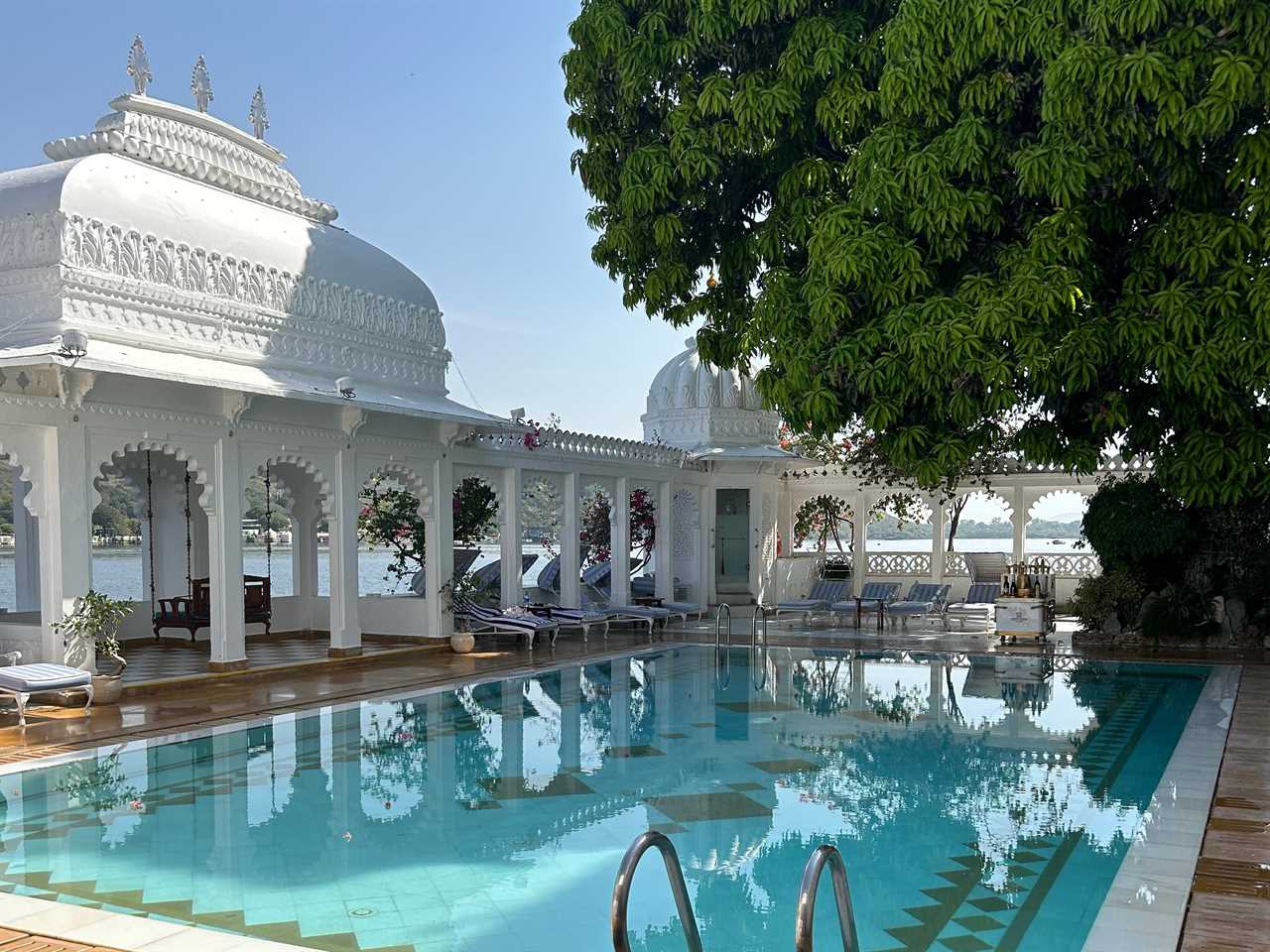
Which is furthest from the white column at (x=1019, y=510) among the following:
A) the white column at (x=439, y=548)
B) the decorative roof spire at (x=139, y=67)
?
the decorative roof spire at (x=139, y=67)

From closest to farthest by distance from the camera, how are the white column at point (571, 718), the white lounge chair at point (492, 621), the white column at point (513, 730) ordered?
the white column at point (513, 730) < the white column at point (571, 718) < the white lounge chair at point (492, 621)

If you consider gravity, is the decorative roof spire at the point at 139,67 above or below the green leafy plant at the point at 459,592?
above

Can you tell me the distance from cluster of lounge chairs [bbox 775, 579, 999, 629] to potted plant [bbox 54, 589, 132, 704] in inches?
464

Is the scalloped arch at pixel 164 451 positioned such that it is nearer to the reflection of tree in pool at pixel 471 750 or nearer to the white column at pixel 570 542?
the reflection of tree in pool at pixel 471 750

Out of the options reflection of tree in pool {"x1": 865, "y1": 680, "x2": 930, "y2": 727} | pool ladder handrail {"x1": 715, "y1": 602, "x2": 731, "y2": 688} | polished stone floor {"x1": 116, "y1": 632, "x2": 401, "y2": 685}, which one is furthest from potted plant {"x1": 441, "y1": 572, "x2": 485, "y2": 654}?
reflection of tree in pool {"x1": 865, "y1": 680, "x2": 930, "y2": 727}

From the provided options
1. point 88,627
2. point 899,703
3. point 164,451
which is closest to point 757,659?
point 899,703

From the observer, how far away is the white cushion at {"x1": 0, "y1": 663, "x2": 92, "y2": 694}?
10055 mm

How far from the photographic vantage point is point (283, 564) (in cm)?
6175

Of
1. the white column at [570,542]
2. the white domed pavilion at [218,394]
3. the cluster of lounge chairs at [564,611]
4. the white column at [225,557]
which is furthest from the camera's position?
the white column at [570,542]

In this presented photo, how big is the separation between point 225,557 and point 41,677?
9.50ft

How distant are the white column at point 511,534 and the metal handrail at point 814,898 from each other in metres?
13.6

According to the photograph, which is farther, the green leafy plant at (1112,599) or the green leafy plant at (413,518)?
the green leafy plant at (413,518)

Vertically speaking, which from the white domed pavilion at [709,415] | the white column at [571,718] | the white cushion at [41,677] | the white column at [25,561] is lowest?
the white column at [571,718]

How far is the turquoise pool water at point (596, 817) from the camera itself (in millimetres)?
5863
